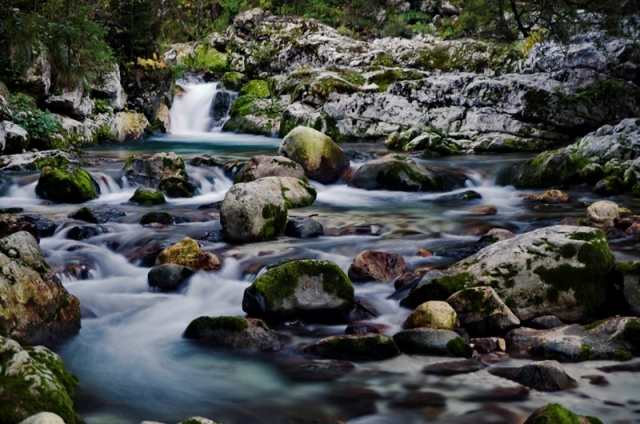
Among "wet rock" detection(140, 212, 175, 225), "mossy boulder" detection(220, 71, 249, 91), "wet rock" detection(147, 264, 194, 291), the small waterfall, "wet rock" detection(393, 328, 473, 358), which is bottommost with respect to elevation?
"wet rock" detection(147, 264, 194, 291)

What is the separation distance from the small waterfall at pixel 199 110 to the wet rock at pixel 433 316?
17.5m

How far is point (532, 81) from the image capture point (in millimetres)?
17969

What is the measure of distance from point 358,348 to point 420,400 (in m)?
0.75

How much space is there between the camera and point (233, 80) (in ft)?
79.9

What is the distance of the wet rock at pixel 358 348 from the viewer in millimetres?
4719

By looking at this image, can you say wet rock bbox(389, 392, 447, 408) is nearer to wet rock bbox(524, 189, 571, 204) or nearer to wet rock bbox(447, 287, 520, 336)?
wet rock bbox(447, 287, 520, 336)

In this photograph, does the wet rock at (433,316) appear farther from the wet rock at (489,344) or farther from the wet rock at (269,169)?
the wet rock at (269,169)

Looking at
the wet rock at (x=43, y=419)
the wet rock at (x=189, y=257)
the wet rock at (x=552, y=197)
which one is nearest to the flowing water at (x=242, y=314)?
the wet rock at (x=189, y=257)

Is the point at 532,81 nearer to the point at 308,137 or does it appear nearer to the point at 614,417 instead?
the point at 308,137

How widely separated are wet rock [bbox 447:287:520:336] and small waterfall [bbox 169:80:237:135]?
689 inches

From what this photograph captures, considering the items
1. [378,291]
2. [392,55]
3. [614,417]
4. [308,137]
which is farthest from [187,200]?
[392,55]

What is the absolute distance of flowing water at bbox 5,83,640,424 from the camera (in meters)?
4.02

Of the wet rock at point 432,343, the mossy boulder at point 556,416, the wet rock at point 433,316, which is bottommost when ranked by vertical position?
the wet rock at point 432,343

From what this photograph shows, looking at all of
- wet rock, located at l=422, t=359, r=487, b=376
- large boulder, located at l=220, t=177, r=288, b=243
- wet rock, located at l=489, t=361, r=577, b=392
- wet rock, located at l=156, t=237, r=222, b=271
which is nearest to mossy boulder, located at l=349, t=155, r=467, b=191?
large boulder, located at l=220, t=177, r=288, b=243
